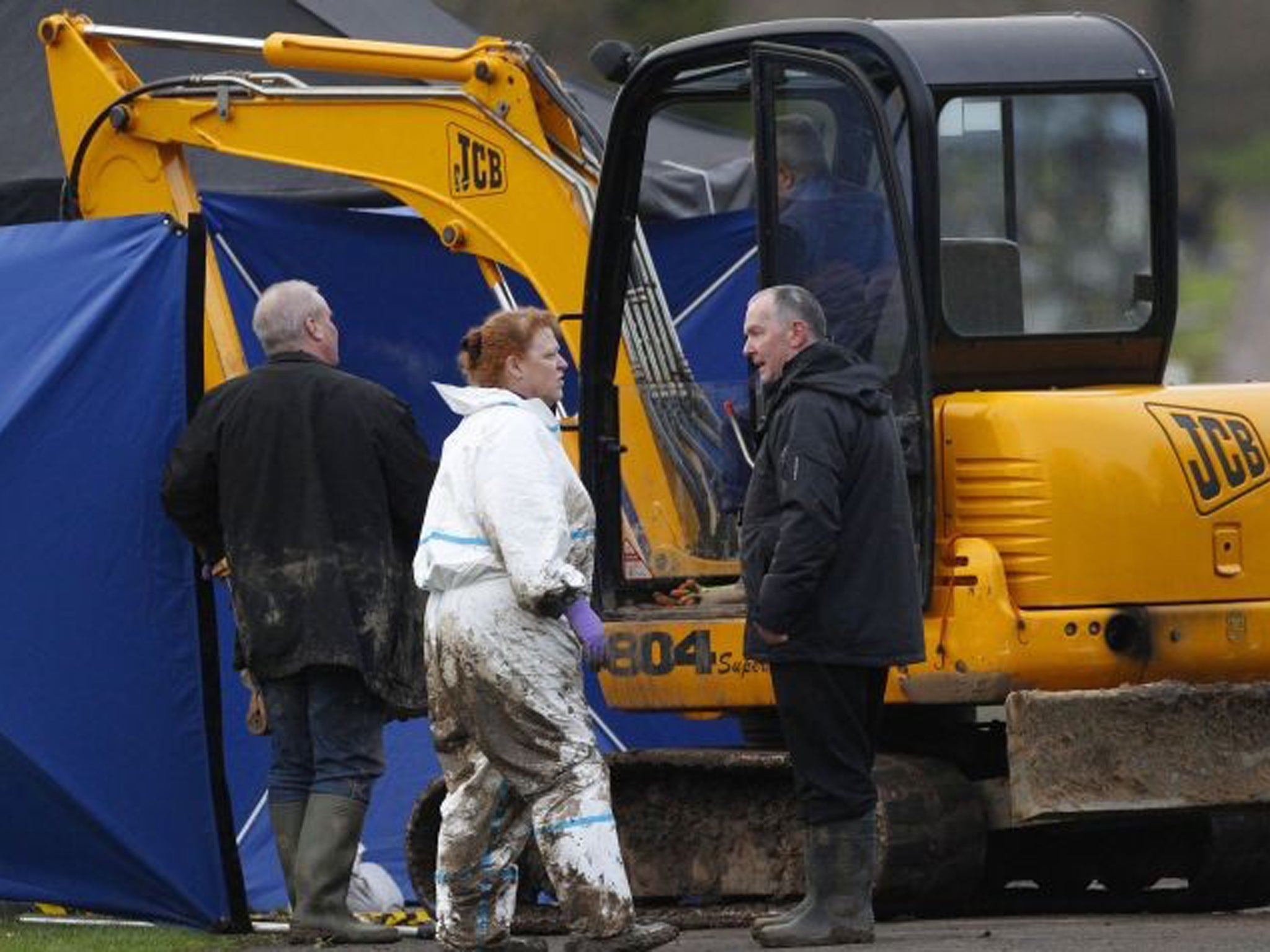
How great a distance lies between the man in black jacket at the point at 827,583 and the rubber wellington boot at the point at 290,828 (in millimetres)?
1532

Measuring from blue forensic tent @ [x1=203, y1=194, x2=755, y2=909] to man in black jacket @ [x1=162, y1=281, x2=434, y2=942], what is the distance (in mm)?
1268

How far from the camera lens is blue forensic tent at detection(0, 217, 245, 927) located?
10.7 m

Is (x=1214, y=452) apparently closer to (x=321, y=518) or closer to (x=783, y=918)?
(x=783, y=918)

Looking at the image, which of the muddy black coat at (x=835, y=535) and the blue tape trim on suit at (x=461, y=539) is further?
the muddy black coat at (x=835, y=535)

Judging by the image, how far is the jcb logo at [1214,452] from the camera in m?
9.92

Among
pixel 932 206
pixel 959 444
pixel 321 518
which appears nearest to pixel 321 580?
pixel 321 518

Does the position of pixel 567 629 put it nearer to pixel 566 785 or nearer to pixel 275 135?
pixel 566 785

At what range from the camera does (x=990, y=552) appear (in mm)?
9805

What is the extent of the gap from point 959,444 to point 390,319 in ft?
9.84

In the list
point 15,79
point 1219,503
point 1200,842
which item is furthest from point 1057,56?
point 15,79

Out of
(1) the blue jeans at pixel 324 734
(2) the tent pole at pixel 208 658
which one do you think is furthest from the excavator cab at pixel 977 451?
(2) the tent pole at pixel 208 658

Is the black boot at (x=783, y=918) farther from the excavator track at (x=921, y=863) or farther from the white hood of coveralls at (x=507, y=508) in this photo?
the white hood of coveralls at (x=507, y=508)

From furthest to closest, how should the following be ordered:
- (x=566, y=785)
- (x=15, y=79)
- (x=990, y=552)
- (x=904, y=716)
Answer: (x=15, y=79), (x=904, y=716), (x=990, y=552), (x=566, y=785)

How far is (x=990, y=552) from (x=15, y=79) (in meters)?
6.79
